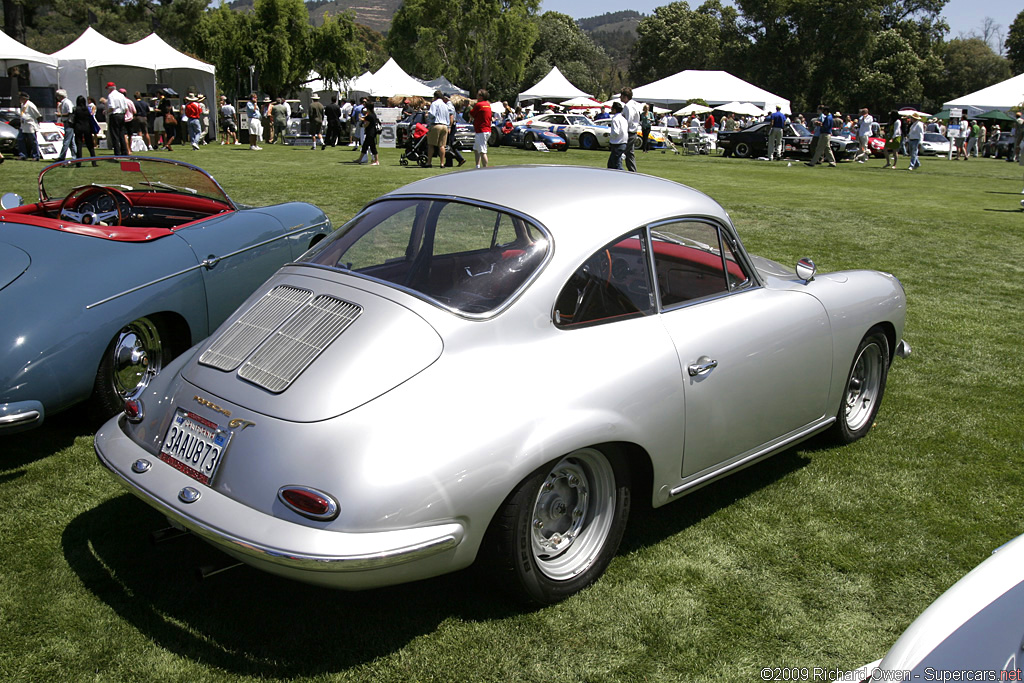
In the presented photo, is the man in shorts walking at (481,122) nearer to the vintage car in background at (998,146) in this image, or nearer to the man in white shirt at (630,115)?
the man in white shirt at (630,115)

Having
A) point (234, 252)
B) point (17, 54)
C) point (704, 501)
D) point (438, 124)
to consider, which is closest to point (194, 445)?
point (704, 501)

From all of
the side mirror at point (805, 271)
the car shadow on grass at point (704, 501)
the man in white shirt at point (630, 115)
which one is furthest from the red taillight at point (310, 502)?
the man in white shirt at point (630, 115)

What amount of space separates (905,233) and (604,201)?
33.6ft

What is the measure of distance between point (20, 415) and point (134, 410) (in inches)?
39.8

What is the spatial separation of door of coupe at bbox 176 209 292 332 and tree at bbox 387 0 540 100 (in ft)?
191

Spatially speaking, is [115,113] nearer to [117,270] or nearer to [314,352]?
[117,270]

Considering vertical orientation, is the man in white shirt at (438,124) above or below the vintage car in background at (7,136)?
above

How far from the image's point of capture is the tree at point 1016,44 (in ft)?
260

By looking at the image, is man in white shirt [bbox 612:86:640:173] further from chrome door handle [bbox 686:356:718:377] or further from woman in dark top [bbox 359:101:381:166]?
chrome door handle [bbox 686:356:718:377]

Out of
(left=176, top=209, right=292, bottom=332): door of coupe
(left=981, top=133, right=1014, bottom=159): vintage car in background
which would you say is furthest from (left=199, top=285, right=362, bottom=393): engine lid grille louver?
(left=981, top=133, right=1014, bottom=159): vintage car in background

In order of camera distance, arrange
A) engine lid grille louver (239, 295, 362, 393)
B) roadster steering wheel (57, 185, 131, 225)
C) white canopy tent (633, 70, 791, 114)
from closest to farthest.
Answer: engine lid grille louver (239, 295, 362, 393) < roadster steering wheel (57, 185, 131, 225) < white canopy tent (633, 70, 791, 114)

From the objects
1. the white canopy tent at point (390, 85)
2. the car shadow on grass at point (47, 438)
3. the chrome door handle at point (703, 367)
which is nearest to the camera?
the chrome door handle at point (703, 367)

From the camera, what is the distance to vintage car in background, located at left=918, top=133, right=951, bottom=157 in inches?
1490

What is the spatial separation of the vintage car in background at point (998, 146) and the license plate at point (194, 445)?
1669 inches
